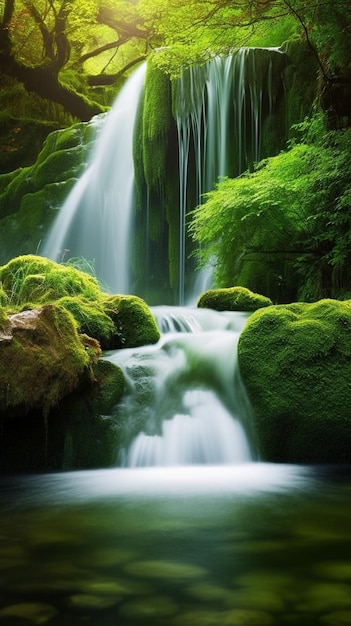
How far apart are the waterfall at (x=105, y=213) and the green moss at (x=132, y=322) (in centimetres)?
627

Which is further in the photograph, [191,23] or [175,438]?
[191,23]

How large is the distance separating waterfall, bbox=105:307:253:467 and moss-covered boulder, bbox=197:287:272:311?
6.74 ft

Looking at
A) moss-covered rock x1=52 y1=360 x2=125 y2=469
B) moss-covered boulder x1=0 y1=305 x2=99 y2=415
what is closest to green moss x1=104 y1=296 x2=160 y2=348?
moss-covered rock x1=52 y1=360 x2=125 y2=469

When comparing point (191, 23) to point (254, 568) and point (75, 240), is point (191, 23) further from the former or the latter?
point (254, 568)

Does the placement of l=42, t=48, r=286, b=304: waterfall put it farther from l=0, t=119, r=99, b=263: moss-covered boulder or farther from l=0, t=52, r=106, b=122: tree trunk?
l=0, t=52, r=106, b=122: tree trunk

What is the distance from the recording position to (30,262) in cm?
720

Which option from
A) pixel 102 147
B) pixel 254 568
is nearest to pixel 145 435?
pixel 254 568

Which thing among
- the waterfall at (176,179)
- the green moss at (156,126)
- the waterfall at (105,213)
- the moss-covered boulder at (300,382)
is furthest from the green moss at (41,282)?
the waterfall at (105,213)

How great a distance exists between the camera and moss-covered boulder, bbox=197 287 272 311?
8.45 metres

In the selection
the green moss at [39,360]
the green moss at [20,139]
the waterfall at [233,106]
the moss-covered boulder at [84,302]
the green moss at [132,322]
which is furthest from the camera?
the green moss at [20,139]

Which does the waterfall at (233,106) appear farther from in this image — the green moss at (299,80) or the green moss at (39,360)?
the green moss at (39,360)

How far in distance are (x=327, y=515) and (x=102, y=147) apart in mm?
13539

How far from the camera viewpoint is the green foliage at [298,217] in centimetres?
834

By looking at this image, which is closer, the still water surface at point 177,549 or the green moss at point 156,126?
the still water surface at point 177,549
